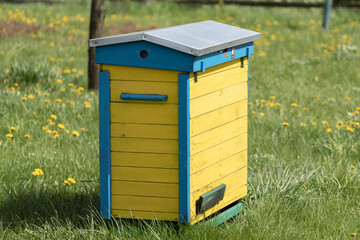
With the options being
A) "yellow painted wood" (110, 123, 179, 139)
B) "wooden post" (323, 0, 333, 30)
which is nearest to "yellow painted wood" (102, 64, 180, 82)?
"yellow painted wood" (110, 123, 179, 139)

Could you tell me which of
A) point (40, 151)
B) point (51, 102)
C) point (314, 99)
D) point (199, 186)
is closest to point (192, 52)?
point (199, 186)

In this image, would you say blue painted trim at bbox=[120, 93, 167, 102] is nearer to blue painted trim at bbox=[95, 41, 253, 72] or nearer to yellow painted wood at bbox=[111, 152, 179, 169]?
blue painted trim at bbox=[95, 41, 253, 72]

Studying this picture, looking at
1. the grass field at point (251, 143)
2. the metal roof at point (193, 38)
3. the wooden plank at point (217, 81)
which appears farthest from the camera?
the grass field at point (251, 143)

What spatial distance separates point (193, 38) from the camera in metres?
3.21

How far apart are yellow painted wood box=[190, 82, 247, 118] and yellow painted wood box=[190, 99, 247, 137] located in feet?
0.09

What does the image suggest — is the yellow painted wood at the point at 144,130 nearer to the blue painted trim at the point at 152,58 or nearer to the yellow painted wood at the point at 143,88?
the yellow painted wood at the point at 143,88

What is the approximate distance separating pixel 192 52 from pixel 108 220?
3.74 feet

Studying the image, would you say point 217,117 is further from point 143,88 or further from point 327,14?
point 327,14

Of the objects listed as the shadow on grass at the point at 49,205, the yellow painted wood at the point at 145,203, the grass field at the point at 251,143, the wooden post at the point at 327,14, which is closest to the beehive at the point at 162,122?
the yellow painted wood at the point at 145,203

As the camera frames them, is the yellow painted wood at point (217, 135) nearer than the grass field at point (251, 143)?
Yes

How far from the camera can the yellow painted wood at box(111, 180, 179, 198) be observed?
3.19 metres

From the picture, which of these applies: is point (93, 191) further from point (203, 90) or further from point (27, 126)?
point (27, 126)

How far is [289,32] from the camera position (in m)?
10.5

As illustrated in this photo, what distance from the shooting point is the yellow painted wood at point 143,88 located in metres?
3.08
